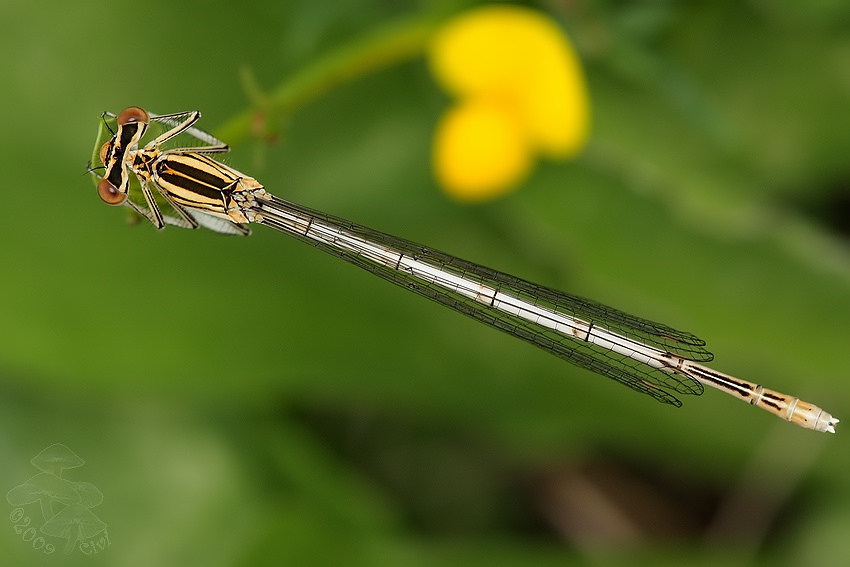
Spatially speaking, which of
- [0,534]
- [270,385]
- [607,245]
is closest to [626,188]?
[607,245]

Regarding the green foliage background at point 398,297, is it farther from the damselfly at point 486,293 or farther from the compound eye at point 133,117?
the compound eye at point 133,117

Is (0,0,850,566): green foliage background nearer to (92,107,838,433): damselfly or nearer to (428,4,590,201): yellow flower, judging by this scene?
(428,4,590,201): yellow flower

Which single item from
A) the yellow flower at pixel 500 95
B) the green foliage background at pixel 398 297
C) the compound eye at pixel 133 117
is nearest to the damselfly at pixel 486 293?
the compound eye at pixel 133 117

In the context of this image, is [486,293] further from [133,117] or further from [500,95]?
[133,117]

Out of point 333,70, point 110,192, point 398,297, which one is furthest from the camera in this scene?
point 398,297

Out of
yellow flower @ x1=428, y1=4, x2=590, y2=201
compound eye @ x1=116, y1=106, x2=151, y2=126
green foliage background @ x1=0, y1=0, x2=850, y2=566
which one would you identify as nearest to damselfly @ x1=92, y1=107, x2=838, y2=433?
compound eye @ x1=116, y1=106, x2=151, y2=126

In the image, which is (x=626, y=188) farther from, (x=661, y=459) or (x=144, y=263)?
(x=144, y=263)

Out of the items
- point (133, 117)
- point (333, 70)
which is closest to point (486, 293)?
point (333, 70)
